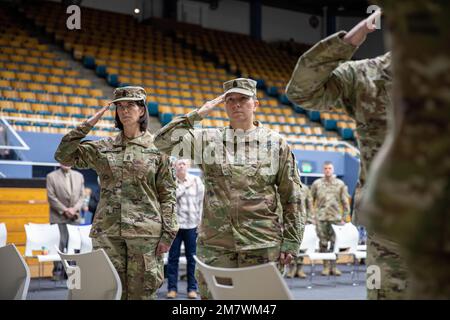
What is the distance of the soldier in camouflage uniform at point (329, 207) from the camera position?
943 cm

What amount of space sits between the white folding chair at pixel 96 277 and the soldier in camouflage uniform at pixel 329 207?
7.05 meters

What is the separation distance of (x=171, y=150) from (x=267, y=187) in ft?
1.77

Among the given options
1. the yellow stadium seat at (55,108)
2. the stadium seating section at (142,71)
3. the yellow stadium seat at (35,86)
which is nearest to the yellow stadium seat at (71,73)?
the stadium seating section at (142,71)

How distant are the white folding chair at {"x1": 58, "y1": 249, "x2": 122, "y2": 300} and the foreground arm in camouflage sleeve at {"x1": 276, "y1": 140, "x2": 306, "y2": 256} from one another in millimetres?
942

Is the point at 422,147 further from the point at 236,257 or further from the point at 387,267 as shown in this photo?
the point at 236,257

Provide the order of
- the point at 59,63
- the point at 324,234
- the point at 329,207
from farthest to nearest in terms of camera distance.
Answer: the point at 59,63 → the point at 324,234 → the point at 329,207

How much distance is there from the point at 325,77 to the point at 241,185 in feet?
3.16

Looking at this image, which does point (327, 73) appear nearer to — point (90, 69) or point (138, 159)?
point (138, 159)

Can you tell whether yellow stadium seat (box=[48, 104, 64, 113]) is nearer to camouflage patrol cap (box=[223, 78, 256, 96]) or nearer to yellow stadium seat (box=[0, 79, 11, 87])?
yellow stadium seat (box=[0, 79, 11, 87])

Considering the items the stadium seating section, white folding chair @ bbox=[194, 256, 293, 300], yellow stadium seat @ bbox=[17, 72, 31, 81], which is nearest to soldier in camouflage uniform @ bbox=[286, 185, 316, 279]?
the stadium seating section

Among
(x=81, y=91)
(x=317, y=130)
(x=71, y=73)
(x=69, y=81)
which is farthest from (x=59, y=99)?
(x=317, y=130)

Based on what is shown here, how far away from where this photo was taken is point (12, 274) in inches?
101

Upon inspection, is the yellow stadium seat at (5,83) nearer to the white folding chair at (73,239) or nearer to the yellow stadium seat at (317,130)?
the white folding chair at (73,239)
